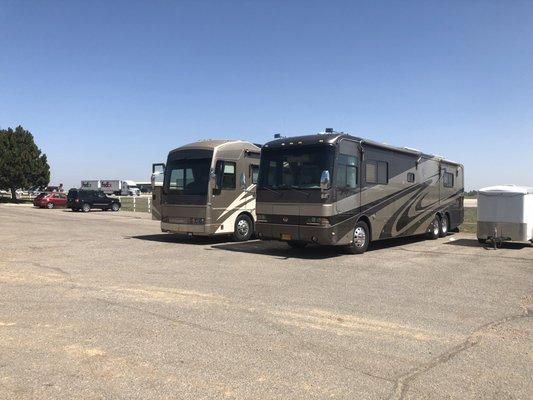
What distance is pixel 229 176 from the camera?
1508 cm

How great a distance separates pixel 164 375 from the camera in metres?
4.34

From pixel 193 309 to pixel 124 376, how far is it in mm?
2396

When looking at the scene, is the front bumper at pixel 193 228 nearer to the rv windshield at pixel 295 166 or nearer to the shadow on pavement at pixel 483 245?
the rv windshield at pixel 295 166

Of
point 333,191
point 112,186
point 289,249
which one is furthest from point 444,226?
point 112,186

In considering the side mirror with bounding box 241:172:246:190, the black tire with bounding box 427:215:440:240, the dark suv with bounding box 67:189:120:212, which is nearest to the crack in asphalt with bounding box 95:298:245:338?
the side mirror with bounding box 241:172:246:190

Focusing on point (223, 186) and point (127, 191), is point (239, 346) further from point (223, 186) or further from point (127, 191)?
point (127, 191)

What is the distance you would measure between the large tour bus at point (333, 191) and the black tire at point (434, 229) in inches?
86.6

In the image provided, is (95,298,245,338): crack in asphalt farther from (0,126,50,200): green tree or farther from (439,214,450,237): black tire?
(0,126,50,200): green tree

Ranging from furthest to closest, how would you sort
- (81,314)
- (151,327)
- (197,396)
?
(81,314), (151,327), (197,396)

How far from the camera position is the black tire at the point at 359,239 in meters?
12.7

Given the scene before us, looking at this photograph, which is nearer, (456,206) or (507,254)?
(507,254)

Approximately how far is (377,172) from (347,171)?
1646 mm

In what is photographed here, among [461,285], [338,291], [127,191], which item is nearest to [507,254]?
[461,285]

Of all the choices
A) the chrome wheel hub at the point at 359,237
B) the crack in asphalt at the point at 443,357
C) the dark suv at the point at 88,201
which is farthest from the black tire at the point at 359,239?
the dark suv at the point at 88,201
